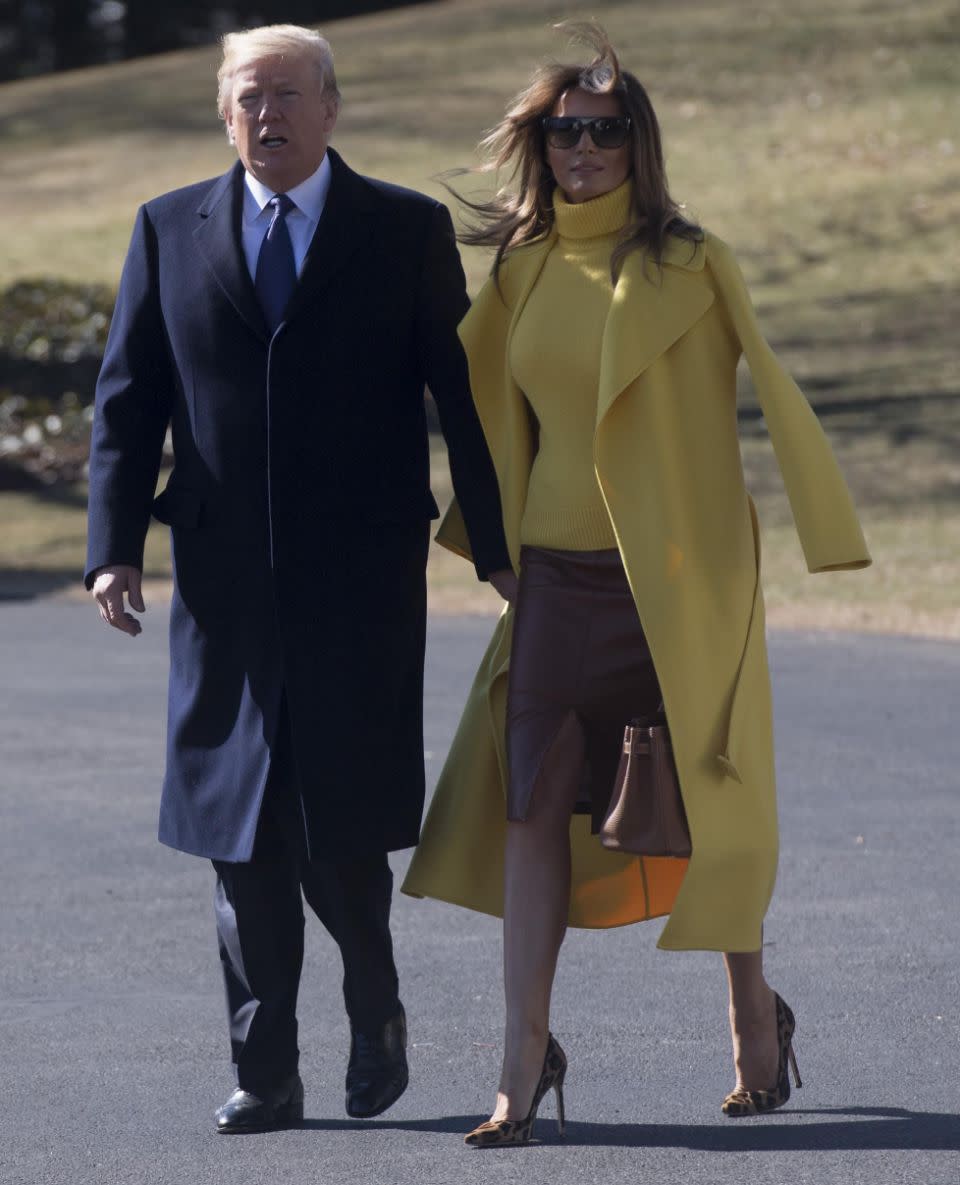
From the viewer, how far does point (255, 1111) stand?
4301 millimetres

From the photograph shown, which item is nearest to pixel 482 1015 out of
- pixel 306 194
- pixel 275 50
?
pixel 306 194

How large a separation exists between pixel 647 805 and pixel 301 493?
880 mm

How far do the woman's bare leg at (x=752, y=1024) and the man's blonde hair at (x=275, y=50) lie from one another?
1.83 metres

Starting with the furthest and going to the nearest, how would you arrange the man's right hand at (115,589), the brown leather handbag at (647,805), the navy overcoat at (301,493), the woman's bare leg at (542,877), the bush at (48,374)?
→ the bush at (48,374) → the man's right hand at (115,589) → the navy overcoat at (301,493) → the woman's bare leg at (542,877) → the brown leather handbag at (647,805)

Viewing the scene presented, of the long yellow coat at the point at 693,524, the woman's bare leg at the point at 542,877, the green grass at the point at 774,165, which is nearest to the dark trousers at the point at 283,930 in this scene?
the long yellow coat at the point at 693,524

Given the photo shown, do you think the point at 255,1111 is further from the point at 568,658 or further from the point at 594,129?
the point at 594,129

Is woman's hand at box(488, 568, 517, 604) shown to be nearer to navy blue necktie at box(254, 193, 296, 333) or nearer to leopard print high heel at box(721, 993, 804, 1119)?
navy blue necktie at box(254, 193, 296, 333)

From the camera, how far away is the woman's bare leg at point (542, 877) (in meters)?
4.18

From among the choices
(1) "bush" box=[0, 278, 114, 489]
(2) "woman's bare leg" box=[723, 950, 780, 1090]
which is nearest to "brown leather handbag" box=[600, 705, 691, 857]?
(2) "woman's bare leg" box=[723, 950, 780, 1090]

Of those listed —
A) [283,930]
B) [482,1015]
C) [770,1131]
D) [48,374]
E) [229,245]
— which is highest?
[229,245]

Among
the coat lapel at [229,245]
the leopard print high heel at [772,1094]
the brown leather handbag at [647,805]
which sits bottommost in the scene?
the leopard print high heel at [772,1094]

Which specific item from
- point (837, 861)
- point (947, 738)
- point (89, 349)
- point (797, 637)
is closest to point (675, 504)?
point (837, 861)

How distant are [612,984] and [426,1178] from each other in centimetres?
152

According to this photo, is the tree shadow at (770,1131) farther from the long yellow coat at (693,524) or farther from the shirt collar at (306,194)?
the shirt collar at (306,194)
